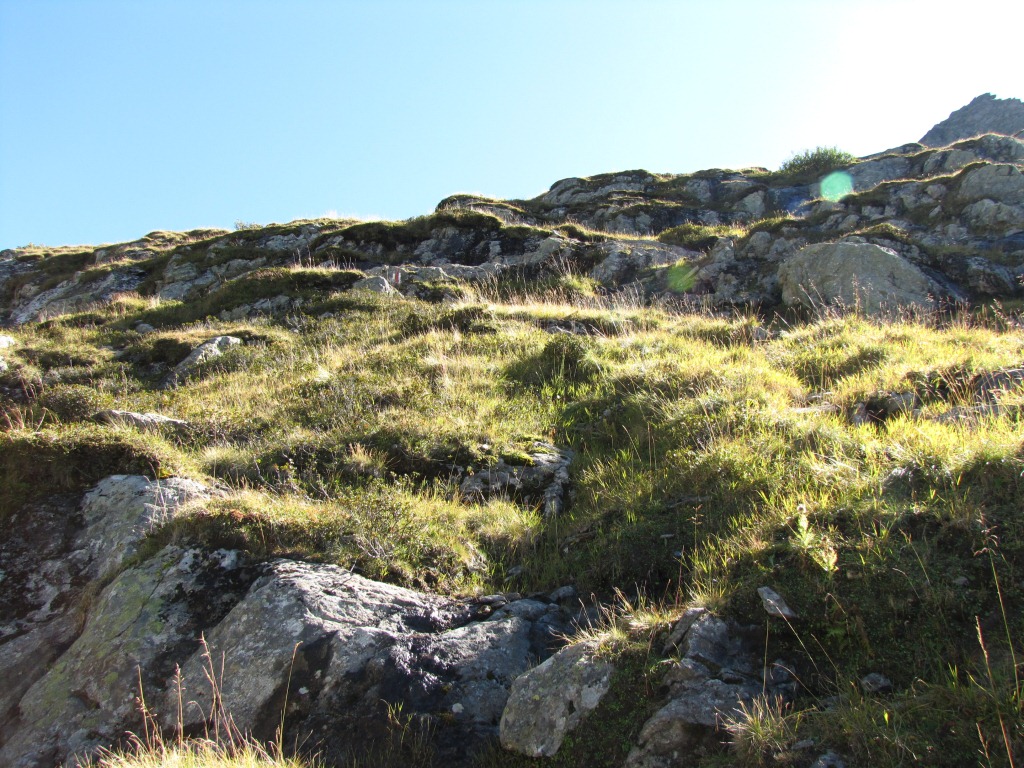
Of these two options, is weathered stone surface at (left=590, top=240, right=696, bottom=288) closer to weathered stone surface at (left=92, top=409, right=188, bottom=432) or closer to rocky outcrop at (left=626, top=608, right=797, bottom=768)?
weathered stone surface at (left=92, top=409, right=188, bottom=432)

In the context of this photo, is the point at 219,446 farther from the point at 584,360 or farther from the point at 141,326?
the point at 141,326

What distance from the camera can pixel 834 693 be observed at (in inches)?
131

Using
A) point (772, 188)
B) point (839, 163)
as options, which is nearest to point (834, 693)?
point (772, 188)

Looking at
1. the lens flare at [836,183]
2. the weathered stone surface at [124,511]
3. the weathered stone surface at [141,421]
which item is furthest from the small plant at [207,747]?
the lens flare at [836,183]

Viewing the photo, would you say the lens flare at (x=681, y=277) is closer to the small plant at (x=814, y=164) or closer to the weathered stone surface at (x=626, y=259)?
the weathered stone surface at (x=626, y=259)

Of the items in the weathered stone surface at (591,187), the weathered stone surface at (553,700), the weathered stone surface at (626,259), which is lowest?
the weathered stone surface at (553,700)

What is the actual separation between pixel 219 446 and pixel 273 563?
3520mm

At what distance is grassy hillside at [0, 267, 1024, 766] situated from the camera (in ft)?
11.1

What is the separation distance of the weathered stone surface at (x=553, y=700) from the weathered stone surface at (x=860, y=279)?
1381 centimetres

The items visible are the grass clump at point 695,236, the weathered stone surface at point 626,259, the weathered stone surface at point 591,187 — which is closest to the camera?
the weathered stone surface at point 626,259

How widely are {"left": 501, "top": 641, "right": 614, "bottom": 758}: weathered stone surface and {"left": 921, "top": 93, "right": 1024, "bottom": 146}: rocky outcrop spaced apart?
80112mm

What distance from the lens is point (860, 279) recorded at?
15.4 m

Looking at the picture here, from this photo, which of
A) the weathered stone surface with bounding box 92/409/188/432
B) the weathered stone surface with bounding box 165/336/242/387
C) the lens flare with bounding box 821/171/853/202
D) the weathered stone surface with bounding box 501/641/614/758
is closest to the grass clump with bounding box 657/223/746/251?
the lens flare with bounding box 821/171/853/202

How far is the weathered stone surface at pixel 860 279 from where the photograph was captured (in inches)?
593
